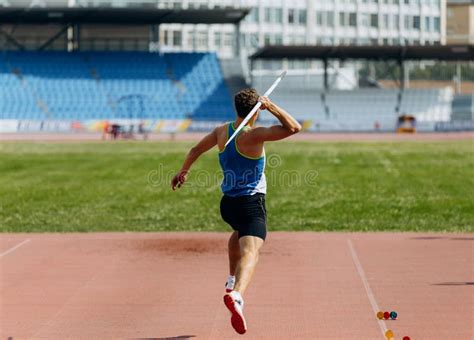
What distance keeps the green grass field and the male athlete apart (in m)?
→ 8.15

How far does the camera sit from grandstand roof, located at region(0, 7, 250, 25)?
2859 inches

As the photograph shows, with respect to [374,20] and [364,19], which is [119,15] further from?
[374,20]

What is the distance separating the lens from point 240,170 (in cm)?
890

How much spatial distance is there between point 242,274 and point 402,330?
162cm

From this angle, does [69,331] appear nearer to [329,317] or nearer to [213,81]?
[329,317]

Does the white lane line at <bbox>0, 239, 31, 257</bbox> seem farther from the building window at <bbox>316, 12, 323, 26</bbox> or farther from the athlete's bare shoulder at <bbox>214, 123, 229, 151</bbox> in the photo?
the building window at <bbox>316, 12, 323, 26</bbox>

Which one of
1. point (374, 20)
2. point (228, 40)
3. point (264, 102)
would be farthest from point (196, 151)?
point (374, 20)

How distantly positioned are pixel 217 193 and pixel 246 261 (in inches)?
594

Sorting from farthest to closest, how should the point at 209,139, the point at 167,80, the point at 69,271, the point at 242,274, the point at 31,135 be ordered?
the point at 167,80 < the point at 31,135 < the point at 69,271 < the point at 209,139 < the point at 242,274

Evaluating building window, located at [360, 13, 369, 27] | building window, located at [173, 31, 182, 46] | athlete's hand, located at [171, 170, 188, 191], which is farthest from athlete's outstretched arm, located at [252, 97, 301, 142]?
building window, located at [360, 13, 369, 27]

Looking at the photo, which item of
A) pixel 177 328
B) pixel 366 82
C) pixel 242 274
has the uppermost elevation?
pixel 242 274

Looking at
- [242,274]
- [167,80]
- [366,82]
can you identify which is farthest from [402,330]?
[366,82]

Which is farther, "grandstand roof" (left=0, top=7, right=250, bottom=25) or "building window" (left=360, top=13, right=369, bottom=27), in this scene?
"building window" (left=360, top=13, right=369, bottom=27)

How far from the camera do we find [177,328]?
913 cm
